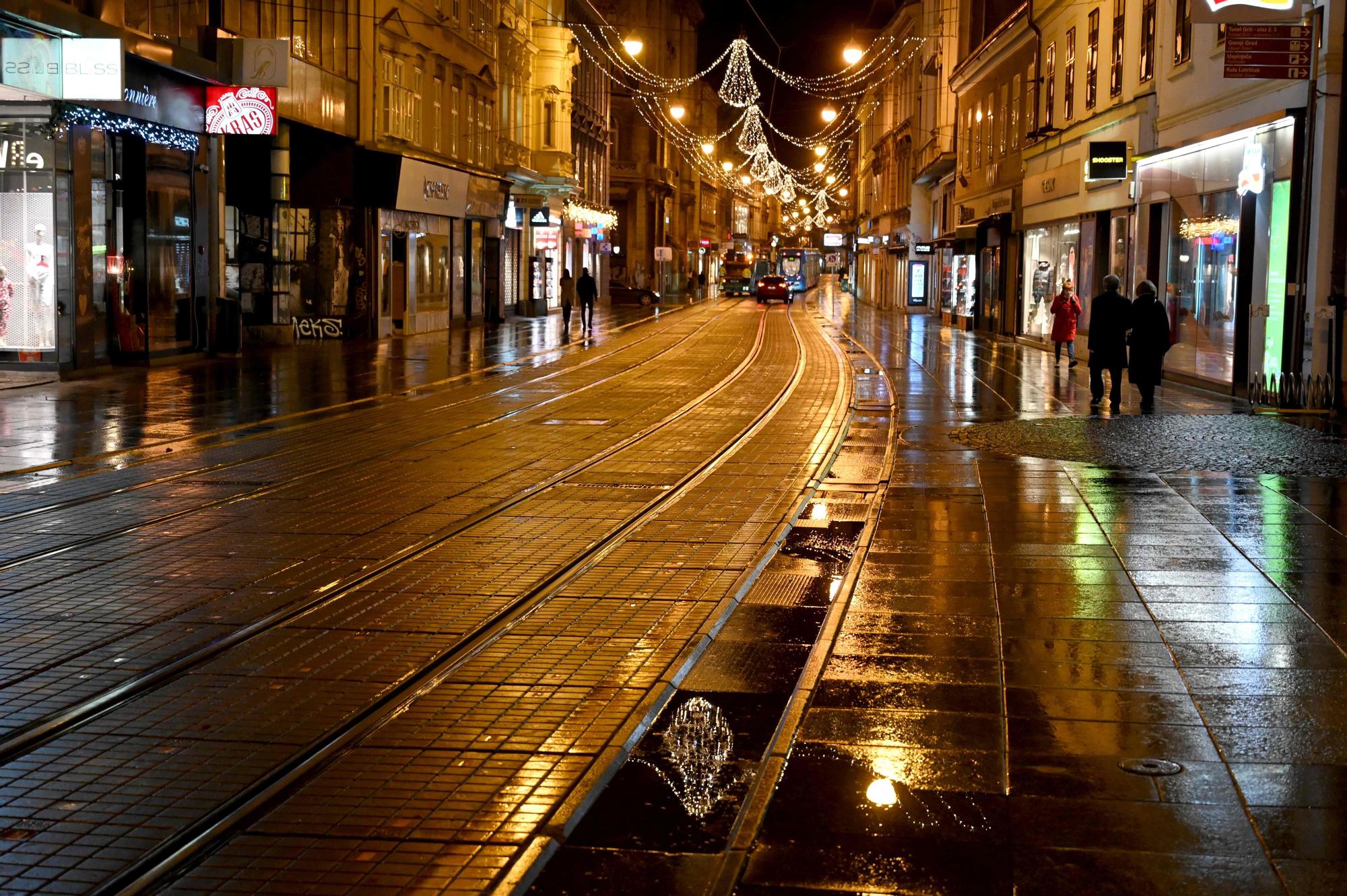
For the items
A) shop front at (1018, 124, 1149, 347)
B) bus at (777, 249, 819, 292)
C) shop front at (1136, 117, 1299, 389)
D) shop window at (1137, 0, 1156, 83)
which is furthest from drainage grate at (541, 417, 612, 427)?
bus at (777, 249, 819, 292)

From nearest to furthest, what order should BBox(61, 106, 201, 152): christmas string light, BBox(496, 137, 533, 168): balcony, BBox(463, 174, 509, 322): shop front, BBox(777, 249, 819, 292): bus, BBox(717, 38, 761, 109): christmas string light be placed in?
BBox(61, 106, 201, 152): christmas string light, BBox(463, 174, 509, 322): shop front, BBox(496, 137, 533, 168): balcony, BBox(717, 38, 761, 109): christmas string light, BBox(777, 249, 819, 292): bus

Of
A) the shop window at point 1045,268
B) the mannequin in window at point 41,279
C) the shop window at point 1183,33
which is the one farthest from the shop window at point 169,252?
the shop window at point 1045,268

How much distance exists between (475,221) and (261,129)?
68.2 feet

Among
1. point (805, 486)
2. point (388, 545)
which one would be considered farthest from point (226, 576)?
point (805, 486)

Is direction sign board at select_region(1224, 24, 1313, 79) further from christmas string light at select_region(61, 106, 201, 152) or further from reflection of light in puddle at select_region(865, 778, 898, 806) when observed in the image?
christmas string light at select_region(61, 106, 201, 152)

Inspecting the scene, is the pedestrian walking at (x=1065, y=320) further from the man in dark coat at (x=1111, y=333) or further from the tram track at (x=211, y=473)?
the tram track at (x=211, y=473)

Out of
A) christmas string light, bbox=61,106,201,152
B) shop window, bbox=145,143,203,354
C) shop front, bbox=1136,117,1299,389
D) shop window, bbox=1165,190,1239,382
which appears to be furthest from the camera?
shop window, bbox=145,143,203,354

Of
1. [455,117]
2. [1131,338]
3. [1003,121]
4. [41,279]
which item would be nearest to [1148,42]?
[1131,338]

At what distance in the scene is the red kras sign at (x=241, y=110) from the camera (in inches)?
1027

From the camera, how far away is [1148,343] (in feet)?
65.6

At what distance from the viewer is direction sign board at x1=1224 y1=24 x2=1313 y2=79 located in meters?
19.1

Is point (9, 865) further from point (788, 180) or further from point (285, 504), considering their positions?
point (788, 180)

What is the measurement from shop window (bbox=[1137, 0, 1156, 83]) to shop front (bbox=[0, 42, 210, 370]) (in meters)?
17.7

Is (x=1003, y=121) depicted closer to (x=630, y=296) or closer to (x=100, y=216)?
(x=100, y=216)
